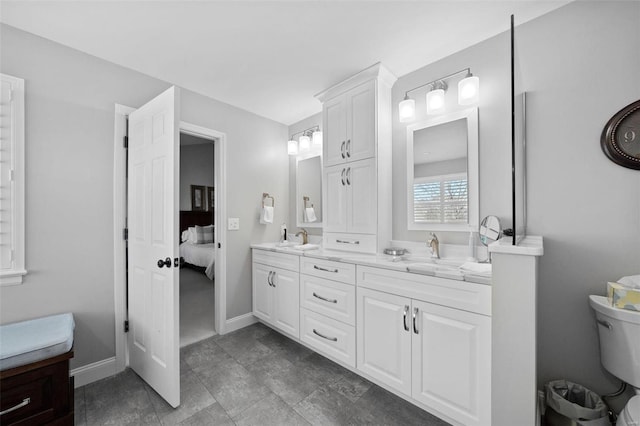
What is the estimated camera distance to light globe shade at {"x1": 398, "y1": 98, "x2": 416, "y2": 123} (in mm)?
2111

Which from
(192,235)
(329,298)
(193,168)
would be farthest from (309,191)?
(193,168)

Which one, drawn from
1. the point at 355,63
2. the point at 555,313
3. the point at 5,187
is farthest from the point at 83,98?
the point at 555,313

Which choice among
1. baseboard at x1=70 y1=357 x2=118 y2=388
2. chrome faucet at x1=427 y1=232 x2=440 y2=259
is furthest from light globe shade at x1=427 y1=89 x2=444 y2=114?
baseboard at x1=70 y1=357 x2=118 y2=388

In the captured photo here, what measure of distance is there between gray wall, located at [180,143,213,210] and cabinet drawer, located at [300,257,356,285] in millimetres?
4617

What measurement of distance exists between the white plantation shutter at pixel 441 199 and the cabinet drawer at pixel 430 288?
2.14ft

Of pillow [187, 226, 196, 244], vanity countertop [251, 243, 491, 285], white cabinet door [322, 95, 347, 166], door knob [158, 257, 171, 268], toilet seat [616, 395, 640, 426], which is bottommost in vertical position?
toilet seat [616, 395, 640, 426]

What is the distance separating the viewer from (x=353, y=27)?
5.63 feet

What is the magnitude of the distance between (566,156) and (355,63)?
159 centimetres

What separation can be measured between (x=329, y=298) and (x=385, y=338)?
21.0 inches

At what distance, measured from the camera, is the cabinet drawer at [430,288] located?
4.49 feet

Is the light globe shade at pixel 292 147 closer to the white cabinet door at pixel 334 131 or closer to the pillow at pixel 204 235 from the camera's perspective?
the white cabinet door at pixel 334 131

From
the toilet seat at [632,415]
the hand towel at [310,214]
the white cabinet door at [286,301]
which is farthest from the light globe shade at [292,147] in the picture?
the toilet seat at [632,415]

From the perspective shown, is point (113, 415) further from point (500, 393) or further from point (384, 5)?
point (384, 5)

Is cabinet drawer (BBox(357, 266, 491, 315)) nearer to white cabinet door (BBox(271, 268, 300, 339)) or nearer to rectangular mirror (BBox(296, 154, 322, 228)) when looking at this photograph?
white cabinet door (BBox(271, 268, 300, 339))
